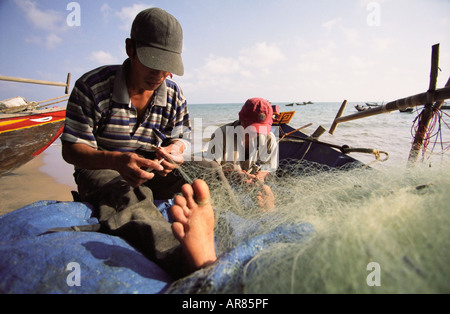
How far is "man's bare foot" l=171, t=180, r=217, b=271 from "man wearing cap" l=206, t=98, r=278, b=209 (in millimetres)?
1670

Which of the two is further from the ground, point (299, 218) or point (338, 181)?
point (338, 181)

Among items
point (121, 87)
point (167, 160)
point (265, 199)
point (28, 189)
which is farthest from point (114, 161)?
point (28, 189)

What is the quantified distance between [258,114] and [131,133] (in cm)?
166

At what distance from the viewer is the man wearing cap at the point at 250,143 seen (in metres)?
3.13

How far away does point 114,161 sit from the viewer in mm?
1726

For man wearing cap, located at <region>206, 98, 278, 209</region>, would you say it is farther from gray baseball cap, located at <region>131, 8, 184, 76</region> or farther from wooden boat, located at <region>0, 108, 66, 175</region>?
wooden boat, located at <region>0, 108, 66, 175</region>

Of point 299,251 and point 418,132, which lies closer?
point 299,251

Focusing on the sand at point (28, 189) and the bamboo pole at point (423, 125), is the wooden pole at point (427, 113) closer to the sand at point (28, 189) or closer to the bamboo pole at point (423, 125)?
the bamboo pole at point (423, 125)

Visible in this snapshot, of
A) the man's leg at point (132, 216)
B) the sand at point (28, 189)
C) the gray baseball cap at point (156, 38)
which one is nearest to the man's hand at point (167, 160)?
the man's leg at point (132, 216)

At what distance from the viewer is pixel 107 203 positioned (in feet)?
5.98

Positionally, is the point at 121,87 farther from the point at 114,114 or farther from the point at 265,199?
the point at 265,199
